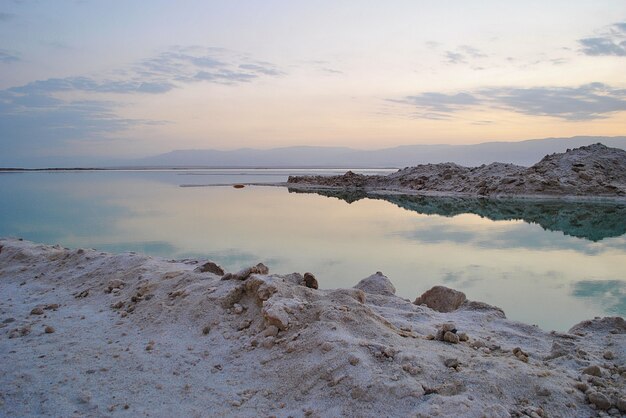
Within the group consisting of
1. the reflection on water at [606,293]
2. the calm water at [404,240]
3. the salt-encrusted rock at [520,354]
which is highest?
the salt-encrusted rock at [520,354]

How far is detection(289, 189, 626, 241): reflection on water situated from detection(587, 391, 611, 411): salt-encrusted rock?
31.1 ft

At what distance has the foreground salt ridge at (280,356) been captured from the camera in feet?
10.1

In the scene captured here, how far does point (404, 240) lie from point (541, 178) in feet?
47.8

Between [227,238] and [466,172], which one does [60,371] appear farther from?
[466,172]

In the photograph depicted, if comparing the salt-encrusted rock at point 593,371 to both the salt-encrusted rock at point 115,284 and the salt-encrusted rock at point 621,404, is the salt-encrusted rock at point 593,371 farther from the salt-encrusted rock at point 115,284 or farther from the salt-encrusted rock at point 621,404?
the salt-encrusted rock at point 115,284

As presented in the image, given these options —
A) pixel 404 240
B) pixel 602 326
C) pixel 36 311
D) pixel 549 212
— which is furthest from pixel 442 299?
pixel 549 212

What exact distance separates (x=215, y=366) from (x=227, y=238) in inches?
289

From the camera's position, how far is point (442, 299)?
5859 millimetres

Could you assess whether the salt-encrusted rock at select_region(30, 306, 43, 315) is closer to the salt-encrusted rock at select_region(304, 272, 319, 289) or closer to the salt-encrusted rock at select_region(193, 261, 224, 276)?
the salt-encrusted rock at select_region(193, 261, 224, 276)

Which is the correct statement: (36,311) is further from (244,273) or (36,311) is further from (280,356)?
(280,356)

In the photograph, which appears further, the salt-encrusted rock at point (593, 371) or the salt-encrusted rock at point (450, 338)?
the salt-encrusted rock at point (450, 338)

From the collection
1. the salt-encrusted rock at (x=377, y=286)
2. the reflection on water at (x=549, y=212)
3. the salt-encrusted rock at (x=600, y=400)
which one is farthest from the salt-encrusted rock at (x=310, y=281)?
the reflection on water at (x=549, y=212)

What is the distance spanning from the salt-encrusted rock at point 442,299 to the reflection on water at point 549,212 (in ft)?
23.8

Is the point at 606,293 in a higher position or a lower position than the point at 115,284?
lower
